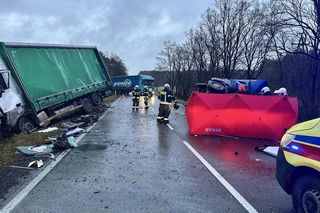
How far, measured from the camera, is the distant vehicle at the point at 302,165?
14.1ft

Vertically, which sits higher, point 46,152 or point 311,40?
point 311,40

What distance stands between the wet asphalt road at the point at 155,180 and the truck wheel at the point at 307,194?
0.67m

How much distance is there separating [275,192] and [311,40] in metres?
20.6

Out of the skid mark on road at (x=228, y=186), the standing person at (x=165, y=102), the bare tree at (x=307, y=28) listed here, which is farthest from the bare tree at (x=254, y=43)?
the skid mark on road at (x=228, y=186)

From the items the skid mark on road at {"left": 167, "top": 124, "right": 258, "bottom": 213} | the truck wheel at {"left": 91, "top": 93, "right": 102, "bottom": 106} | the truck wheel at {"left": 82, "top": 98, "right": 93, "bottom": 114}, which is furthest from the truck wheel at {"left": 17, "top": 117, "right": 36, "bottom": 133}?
the truck wheel at {"left": 91, "top": 93, "right": 102, "bottom": 106}

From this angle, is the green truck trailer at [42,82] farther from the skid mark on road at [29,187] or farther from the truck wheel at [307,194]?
the truck wheel at [307,194]

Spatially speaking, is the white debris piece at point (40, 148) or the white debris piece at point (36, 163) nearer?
the white debris piece at point (36, 163)

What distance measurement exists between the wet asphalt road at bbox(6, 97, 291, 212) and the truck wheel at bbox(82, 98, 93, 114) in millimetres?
9854

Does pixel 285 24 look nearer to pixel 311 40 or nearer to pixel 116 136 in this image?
pixel 311 40

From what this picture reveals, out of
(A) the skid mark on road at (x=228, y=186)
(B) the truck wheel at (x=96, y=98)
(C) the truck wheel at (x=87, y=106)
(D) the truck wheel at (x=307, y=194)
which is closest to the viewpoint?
(D) the truck wheel at (x=307, y=194)

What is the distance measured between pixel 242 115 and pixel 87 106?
11.1 m

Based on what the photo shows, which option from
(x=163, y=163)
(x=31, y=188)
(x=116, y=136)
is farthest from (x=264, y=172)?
(x=116, y=136)

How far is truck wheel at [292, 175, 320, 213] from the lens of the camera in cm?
428

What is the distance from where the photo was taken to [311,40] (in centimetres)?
2442
